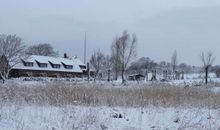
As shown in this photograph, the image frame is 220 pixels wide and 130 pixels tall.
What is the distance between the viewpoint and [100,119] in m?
10.4

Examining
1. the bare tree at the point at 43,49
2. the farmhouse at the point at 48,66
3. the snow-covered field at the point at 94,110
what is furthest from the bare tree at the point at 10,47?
the snow-covered field at the point at 94,110

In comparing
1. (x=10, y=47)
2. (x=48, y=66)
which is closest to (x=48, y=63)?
(x=48, y=66)

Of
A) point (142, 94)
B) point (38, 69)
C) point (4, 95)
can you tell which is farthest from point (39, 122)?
point (38, 69)

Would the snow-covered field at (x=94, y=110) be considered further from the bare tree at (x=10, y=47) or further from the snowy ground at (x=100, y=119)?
the bare tree at (x=10, y=47)

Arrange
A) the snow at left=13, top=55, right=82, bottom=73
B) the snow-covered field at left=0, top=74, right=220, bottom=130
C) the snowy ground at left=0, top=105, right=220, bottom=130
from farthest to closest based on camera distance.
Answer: the snow at left=13, top=55, right=82, bottom=73
the snow-covered field at left=0, top=74, right=220, bottom=130
the snowy ground at left=0, top=105, right=220, bottom=130

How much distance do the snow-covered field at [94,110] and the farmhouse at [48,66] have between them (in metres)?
64.5

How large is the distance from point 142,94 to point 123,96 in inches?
42.1

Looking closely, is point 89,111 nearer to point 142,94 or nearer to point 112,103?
point 112,103

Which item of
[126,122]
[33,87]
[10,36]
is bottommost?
[126,122]

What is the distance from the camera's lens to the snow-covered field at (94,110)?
32.5 feet

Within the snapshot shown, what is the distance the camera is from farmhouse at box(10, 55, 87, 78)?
8146 cm

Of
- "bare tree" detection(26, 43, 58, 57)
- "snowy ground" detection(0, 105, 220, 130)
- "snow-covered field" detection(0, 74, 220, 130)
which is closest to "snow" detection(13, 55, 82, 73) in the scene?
"bare tree" detection(26, 43, 58, 57)

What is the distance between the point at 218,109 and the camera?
42.1 ft

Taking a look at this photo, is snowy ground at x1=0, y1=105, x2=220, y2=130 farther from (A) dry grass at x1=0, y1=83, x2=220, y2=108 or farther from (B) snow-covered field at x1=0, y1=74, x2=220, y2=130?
(A) dry grass at x1=0, y1=83, x2=220, y2=108
